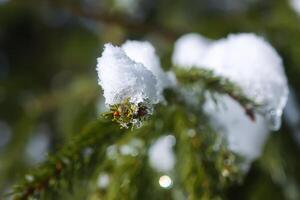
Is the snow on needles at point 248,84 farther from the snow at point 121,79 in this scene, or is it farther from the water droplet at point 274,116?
the snow at point 121,79

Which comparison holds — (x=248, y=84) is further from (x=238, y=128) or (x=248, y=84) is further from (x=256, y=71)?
(x=238, y=128)

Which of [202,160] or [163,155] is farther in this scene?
[163,155]

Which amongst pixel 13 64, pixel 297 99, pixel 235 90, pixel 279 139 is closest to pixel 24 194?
pixel 235 90

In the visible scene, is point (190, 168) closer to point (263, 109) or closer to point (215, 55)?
point (263, 109)

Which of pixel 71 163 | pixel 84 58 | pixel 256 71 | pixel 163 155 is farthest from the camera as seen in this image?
pixel 84 58

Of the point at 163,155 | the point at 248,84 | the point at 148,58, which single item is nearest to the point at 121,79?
the point at 148,58

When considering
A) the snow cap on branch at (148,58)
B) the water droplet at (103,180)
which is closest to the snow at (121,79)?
the snow cap on branch at (148,58)
